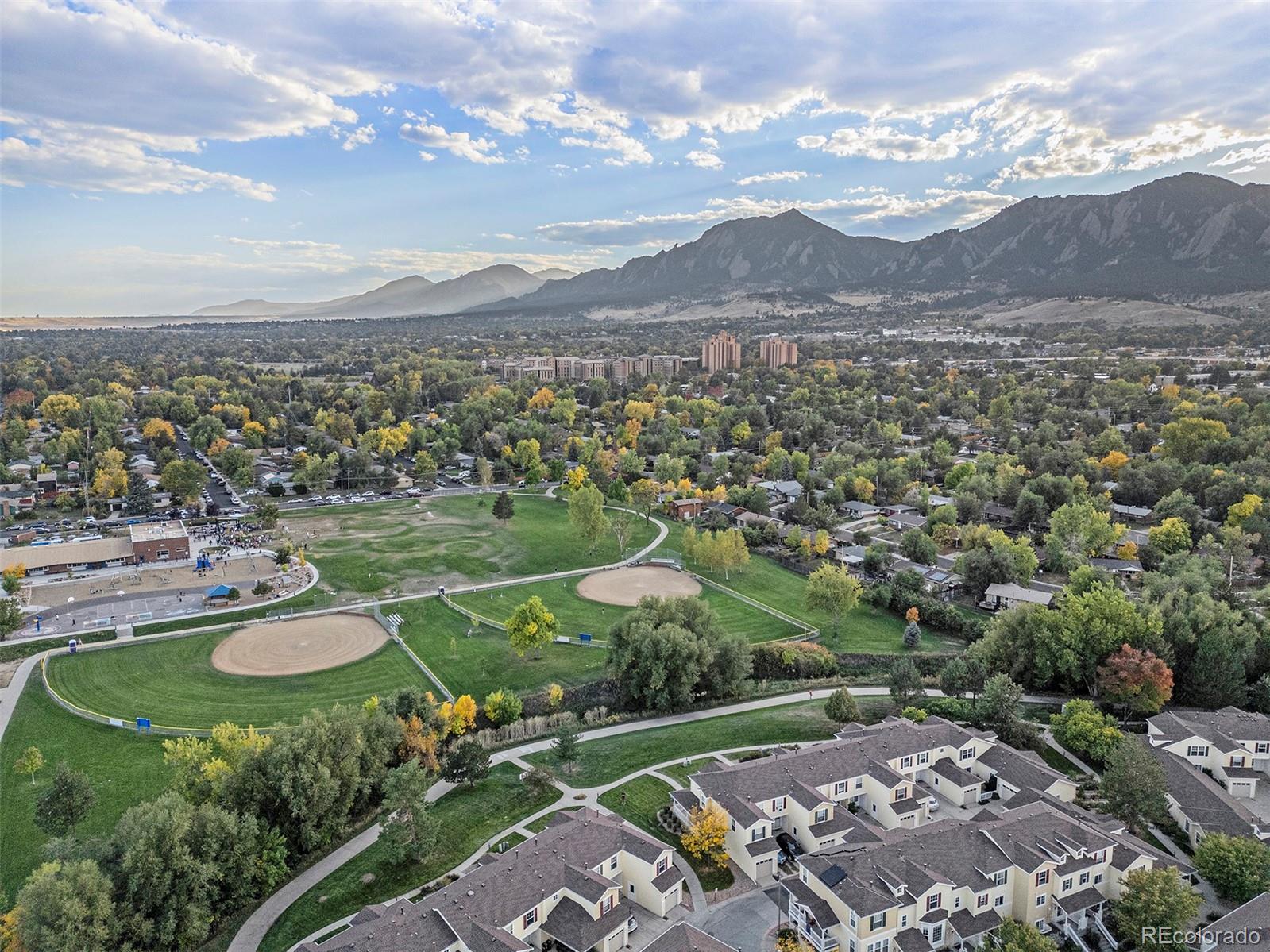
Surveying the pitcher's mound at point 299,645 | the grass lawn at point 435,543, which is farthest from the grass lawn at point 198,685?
the grass lawn at point 435,543

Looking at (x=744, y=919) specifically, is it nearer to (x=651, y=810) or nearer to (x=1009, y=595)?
(x=651, y=810)

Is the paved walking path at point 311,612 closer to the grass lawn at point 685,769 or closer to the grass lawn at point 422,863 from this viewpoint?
the grass lawn at point 422,863

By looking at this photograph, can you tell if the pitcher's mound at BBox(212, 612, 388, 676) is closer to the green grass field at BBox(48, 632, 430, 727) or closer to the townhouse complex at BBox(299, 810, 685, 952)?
the green grass field at BBox(48, 632, 430, 727)

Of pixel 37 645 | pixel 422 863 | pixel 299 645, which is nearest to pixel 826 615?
pixel 422 863

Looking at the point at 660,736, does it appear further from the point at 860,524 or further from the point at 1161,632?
the point at 860,524

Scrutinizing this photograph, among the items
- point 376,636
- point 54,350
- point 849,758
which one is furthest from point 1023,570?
point 54,350

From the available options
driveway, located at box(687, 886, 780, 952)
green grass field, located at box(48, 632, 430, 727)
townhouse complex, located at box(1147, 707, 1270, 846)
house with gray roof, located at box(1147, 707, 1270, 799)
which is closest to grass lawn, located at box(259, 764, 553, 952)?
driveway, located at box(687, 886, 780, 952)
